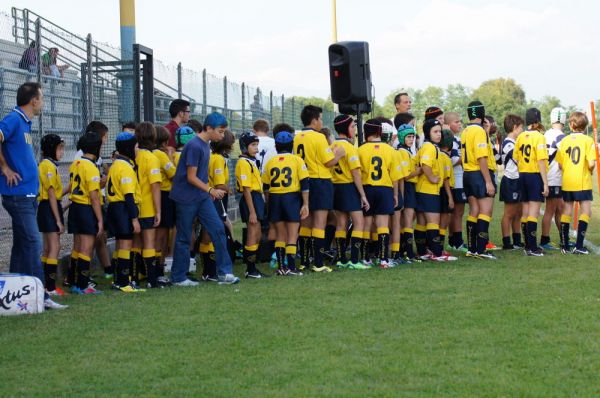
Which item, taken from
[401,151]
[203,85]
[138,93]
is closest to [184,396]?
[401,151]

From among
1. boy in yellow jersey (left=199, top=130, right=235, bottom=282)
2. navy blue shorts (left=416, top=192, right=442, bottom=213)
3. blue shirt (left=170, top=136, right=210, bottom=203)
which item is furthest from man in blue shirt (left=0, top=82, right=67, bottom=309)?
navy blue shorts (left=416, top=192, right=442, bottom=213)

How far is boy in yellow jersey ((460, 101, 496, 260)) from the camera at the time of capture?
11.9 m

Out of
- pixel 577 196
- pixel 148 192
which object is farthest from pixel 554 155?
pixel 148 192

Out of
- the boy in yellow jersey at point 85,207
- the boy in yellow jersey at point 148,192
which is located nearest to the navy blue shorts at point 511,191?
the boy in yellow jersey at point 148,192

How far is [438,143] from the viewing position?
39.6ft

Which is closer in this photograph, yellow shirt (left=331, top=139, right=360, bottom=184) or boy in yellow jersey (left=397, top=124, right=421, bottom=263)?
yellow shirt (left=331, top=139, right=360, bottom=184)

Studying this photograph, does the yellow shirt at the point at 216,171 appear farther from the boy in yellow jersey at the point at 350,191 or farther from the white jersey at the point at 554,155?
the white jersey at the point at 554,155

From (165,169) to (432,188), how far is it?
3.38m

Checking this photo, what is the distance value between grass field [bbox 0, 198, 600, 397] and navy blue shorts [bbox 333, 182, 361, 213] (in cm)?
147

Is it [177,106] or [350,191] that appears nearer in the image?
[350,191]

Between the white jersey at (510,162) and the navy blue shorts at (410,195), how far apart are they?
1.53 meters

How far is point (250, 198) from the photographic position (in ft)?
35.8

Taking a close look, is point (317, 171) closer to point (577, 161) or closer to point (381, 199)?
point (381, 199)

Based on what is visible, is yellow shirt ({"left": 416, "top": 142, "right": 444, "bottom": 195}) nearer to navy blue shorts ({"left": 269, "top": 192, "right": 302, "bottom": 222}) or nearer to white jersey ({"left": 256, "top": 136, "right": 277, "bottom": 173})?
navy blue shorts ({"left": 269, "top": 192, "right": 302, "bottom": 222})
